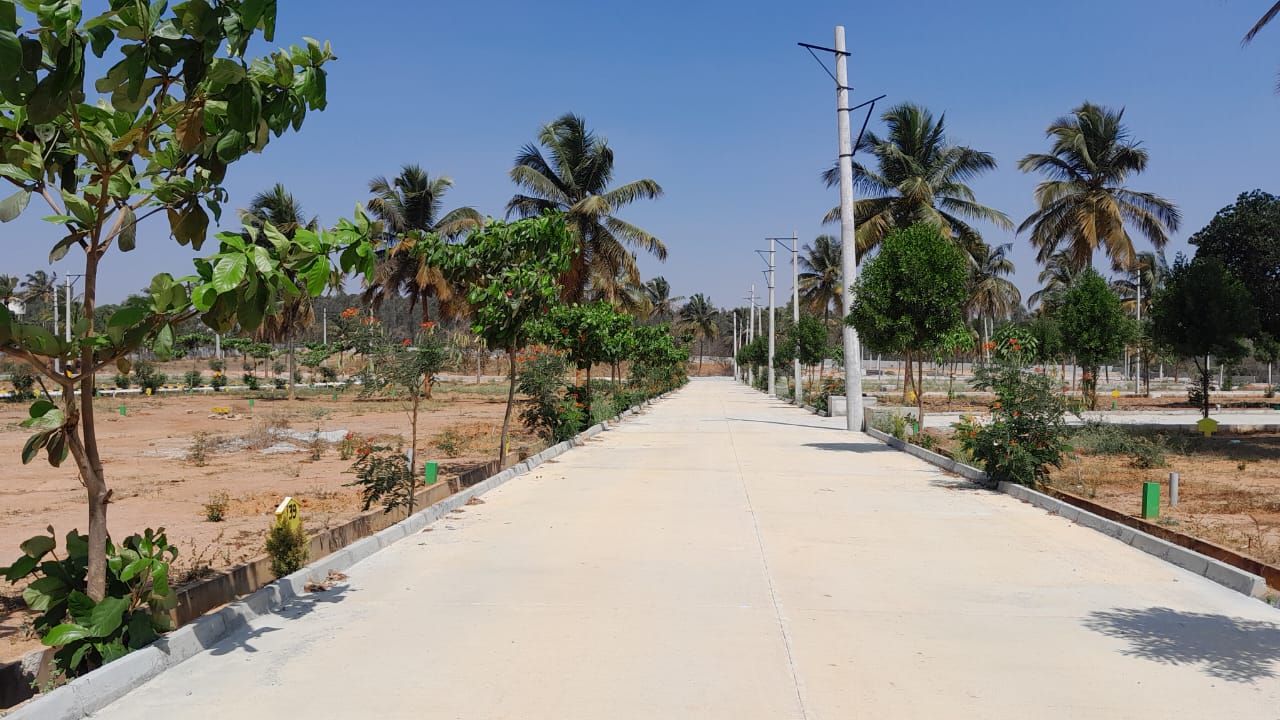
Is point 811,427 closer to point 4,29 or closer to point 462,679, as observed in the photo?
point 462,679

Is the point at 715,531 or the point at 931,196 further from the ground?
the point at 931,196

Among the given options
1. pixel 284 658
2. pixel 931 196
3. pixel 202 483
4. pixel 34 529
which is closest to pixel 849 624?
pixel 284 658

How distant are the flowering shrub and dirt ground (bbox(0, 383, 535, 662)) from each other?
8.56 meters

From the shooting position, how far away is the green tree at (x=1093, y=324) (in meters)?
36.2

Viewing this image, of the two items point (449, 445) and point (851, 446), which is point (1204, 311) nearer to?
point (851, 446)

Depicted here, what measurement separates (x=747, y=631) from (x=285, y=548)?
376 cm

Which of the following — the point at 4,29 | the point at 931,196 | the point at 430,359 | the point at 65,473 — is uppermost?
the point at 931,196

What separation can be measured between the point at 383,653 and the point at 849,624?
3.03 m

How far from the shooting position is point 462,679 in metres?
5.18

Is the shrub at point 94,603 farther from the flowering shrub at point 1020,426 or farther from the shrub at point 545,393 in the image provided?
the shrub at point 545,393

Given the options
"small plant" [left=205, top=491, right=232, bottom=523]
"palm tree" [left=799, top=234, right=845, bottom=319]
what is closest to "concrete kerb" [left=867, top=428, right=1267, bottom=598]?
"small plant" [left=205, top=491, right=232, bottom=523]

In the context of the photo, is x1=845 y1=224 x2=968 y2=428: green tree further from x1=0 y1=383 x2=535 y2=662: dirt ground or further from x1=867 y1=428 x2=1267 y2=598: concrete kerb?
x1=0 y1=383 x2=535 y2=662: dirt ground

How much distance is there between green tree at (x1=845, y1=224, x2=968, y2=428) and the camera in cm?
2016

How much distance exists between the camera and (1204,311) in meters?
30.5
